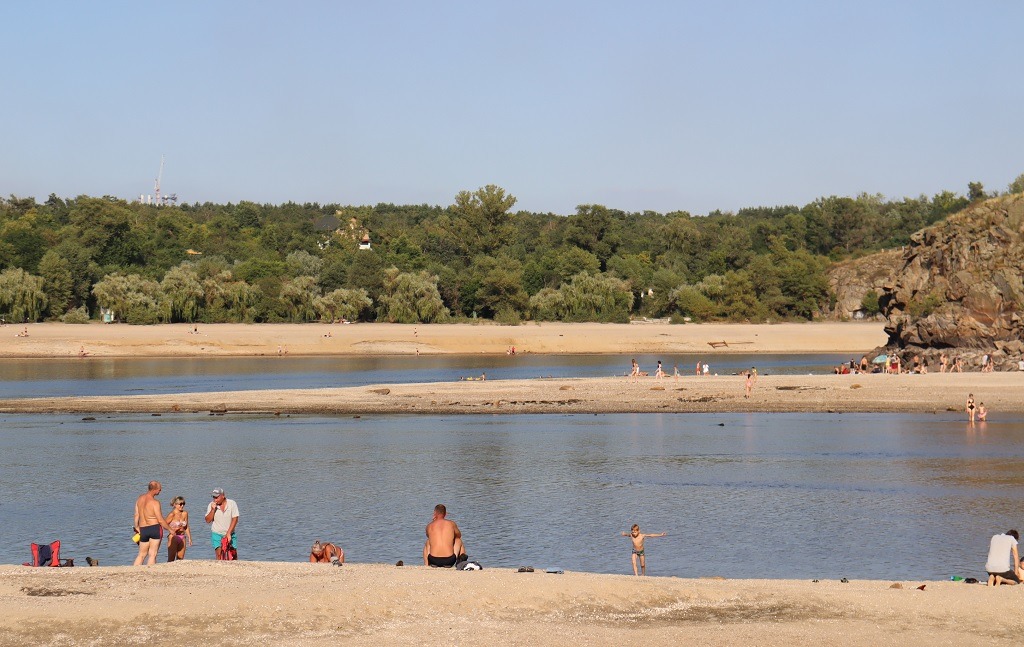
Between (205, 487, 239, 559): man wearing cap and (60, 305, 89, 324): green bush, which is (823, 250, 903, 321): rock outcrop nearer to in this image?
(60, 305, 89, 324): green bush

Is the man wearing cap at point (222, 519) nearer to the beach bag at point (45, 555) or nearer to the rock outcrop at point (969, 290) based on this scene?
the beach bag at point (45, 555)

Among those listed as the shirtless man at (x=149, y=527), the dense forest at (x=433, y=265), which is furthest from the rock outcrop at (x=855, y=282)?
the shirtless man at (x=149, y=527)

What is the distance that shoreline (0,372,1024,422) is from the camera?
129 feet

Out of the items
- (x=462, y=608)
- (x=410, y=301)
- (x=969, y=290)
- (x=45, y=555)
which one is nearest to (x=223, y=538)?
(x=45, y=555)

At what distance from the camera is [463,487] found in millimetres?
25062

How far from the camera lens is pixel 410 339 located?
2889 inches

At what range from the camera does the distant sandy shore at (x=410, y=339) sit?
226 ft

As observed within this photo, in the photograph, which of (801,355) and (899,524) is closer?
(899,524)

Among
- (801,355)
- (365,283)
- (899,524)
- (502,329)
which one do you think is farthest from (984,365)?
(365,283)

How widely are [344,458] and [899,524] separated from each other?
580 inches

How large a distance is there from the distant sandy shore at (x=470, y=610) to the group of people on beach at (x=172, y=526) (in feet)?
3.55

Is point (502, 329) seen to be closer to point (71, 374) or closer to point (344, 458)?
point (71, 374)

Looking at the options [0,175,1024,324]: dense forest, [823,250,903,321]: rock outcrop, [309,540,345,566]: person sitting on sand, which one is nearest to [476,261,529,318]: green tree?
[0,175,1024,324]: dense forest

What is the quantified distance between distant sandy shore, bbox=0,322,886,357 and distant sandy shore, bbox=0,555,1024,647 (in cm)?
5681
